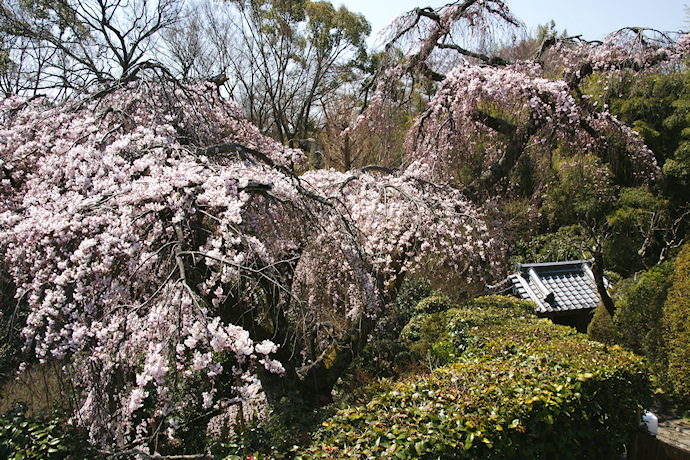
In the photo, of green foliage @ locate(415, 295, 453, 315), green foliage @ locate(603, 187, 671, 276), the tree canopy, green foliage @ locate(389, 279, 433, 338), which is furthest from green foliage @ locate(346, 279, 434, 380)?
green foliage @ locate(603, 187, 671, 276)

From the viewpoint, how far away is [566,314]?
6.79 meters

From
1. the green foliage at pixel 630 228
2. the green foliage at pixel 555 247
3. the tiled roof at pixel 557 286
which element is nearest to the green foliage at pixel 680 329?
the tiled roof at pixel 557 286

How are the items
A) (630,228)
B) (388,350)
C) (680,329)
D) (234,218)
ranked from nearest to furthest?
(234,218) < (680,329) < (388,350) < (630,228)

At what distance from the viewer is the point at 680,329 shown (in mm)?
4672

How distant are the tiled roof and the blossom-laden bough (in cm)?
294

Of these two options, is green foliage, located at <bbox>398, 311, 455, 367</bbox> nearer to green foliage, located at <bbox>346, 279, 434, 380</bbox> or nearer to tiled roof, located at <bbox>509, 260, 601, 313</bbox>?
green foliage, located at <bbox>346, 279, 434, 380</bbox>

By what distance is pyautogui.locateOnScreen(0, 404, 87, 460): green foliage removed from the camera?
265cm

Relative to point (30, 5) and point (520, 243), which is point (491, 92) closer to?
point (520, 243)

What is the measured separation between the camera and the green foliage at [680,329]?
4.57m

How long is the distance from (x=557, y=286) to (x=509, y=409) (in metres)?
5.23

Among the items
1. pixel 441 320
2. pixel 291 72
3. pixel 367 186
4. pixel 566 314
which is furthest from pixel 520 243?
pixel 291 72

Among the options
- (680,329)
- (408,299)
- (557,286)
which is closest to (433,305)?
(408,299)

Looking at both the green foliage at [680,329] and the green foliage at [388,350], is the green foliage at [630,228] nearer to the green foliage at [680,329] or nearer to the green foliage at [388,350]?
the green foliage at [680,329]

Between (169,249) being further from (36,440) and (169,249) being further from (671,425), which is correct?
(671,425)
